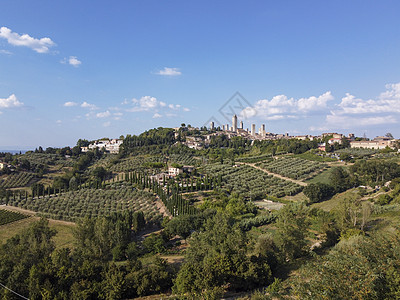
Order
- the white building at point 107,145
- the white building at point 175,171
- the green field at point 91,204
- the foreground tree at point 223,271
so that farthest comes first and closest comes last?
the white building at point 107,145, the white building at point 175,171, the green field at point 91,204, the foreground tree at point 223,271

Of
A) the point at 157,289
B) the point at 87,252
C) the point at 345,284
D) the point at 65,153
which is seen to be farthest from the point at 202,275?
the point at 65,153

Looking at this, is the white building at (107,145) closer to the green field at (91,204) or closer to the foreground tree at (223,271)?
the green field at (91,204)

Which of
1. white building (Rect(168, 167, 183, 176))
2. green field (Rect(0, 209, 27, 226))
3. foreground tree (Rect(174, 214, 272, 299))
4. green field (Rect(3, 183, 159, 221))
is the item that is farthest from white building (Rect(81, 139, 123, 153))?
foreground tree (Rect(174, 214, 272, 299))

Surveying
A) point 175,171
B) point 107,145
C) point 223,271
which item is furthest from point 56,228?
point 107,145

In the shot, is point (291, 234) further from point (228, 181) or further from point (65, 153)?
point (65, 153)

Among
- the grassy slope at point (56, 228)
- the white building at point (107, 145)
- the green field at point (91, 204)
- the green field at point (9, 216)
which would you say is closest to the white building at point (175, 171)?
the green field at point (91, 204)

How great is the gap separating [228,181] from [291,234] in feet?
90.8

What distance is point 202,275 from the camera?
13.0m

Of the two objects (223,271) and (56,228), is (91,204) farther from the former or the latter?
(223,271)

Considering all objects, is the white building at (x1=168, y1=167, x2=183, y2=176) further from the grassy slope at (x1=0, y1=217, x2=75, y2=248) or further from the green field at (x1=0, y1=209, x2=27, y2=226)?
the green field at (x1=0, y1=209, x2=27, y2=226)

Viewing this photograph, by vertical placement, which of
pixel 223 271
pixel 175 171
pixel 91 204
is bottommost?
pixel 91 204

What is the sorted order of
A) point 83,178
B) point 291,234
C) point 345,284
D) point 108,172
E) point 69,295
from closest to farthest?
point 345,284
point 69,295
point 291,234
point 83,178
point 108,172

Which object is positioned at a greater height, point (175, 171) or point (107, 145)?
point (107, 145)

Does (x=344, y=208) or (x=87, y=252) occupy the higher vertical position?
(x=344, y=208)
